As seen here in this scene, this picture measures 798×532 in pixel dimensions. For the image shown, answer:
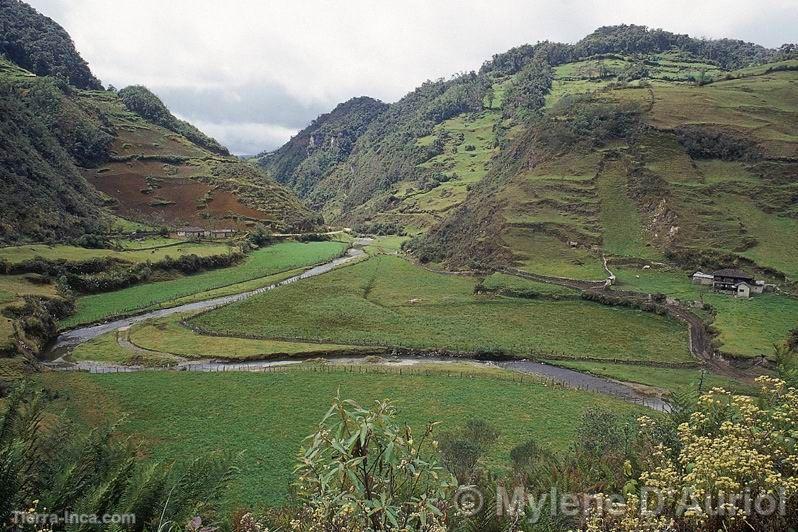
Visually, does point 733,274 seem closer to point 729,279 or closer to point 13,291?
point 729,279

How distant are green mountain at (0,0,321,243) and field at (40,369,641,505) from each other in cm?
4607

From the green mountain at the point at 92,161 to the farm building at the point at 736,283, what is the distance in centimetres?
8843

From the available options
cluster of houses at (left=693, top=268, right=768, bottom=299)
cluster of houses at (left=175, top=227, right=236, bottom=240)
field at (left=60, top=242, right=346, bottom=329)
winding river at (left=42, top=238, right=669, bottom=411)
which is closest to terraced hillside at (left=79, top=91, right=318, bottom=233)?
cluster of houses at (left=175, top=227, right=236, bottom=240)

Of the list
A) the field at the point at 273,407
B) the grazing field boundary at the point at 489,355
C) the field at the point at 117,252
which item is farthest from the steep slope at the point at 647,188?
the field at the point at 117,252

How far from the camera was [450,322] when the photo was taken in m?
56.9

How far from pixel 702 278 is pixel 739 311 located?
429 inches

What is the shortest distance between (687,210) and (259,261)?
70.3m

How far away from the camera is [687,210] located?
74.8 m

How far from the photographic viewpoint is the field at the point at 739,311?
44938 millimetres

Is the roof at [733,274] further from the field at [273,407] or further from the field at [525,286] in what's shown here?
the field at [273,407]

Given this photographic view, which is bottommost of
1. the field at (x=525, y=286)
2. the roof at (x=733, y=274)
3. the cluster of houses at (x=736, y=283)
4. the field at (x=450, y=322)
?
the field at (x=450, y=322)

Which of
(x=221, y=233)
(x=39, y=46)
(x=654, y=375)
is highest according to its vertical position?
(x=39, y=46)

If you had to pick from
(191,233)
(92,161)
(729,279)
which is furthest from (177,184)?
(729,279)

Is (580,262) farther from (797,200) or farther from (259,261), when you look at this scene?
(259,261)
